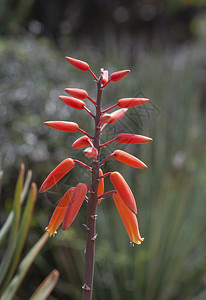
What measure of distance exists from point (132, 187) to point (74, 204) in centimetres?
157

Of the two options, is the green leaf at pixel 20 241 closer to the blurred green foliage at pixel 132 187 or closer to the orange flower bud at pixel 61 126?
the blurred green foliage at pixel 132 187

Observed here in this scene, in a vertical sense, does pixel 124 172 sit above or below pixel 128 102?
below

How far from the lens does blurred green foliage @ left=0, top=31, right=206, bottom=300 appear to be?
172 centimetres

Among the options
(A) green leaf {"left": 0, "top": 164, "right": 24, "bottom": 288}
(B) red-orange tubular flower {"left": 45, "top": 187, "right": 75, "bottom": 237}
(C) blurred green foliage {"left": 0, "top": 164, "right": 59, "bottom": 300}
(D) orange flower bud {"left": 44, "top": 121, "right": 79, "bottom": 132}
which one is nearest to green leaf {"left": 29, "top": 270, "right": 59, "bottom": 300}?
(C) blurred green foliage {"left": 0, "top": 164, "right": 59, "bottom": 300}

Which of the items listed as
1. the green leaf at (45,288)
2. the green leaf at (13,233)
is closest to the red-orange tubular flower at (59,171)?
the green leaf at (13,233)

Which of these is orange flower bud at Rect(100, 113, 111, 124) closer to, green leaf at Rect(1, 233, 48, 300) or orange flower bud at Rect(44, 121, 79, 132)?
orange flower bud at Rect(44, 121, 79, 132)

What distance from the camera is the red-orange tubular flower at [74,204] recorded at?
0.55 metres

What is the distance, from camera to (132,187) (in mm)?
2109

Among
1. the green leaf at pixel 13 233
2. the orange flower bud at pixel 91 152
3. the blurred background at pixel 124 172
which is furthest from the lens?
the blurred background at pixel 124 172

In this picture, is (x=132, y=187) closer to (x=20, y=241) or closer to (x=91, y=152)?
(x=20, y=241)

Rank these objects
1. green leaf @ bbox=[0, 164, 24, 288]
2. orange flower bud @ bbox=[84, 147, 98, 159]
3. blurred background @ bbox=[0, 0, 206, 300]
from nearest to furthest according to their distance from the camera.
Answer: orange flower bud @ bbox=[84, 147, 98, 159] < green leaf @ bbox=[0, 164, 24, 288] < blurred background @ bbox=[0, 0, 206, 300]

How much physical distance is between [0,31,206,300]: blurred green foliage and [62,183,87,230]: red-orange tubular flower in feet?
0.81

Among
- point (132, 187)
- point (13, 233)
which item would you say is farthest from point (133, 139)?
point (132, 187)

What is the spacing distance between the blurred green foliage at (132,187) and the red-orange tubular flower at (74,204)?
0.25 meters
